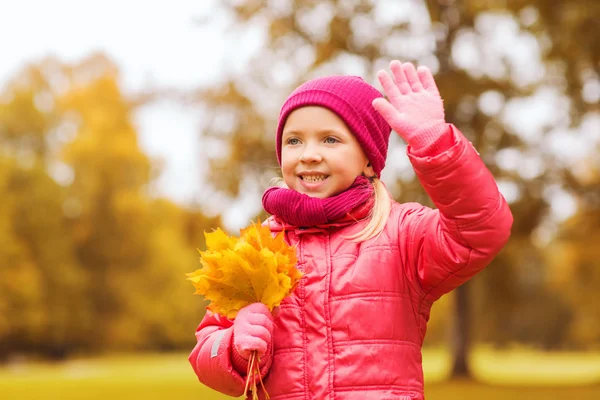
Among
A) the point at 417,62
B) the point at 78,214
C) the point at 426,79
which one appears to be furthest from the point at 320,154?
the point at 78,214

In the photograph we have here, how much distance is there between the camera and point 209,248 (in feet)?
9.24

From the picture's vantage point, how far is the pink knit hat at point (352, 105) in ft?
9.95

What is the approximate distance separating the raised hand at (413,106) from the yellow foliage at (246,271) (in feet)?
1.71

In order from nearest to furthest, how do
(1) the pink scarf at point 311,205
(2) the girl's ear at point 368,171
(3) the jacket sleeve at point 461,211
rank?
(3) the jacket sleeve at point 461,211 → (1) the pink scarf at point 311,205 → (2) the girl's ear at point 368,171

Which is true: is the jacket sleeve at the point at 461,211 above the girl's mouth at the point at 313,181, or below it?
below

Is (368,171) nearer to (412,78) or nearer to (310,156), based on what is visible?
(310,156)

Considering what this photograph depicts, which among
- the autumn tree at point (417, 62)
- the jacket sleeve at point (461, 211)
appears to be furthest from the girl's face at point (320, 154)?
the autumn tree at point (417, 62)

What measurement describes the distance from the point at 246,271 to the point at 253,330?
185 mm

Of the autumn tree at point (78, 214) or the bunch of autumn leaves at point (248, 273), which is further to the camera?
the autumn tree at point (78, 214)

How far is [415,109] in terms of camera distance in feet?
8.90

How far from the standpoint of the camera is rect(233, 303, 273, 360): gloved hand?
8.69 ft

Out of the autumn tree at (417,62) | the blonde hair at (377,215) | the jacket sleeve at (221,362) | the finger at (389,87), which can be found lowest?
the jacket sleeve at (221,362)

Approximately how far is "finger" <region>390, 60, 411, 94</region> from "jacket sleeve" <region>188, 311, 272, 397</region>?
3.08 feet

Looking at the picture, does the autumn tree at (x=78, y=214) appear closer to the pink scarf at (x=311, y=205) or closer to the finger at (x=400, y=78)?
the pink scarf at (x=311, y=205)
